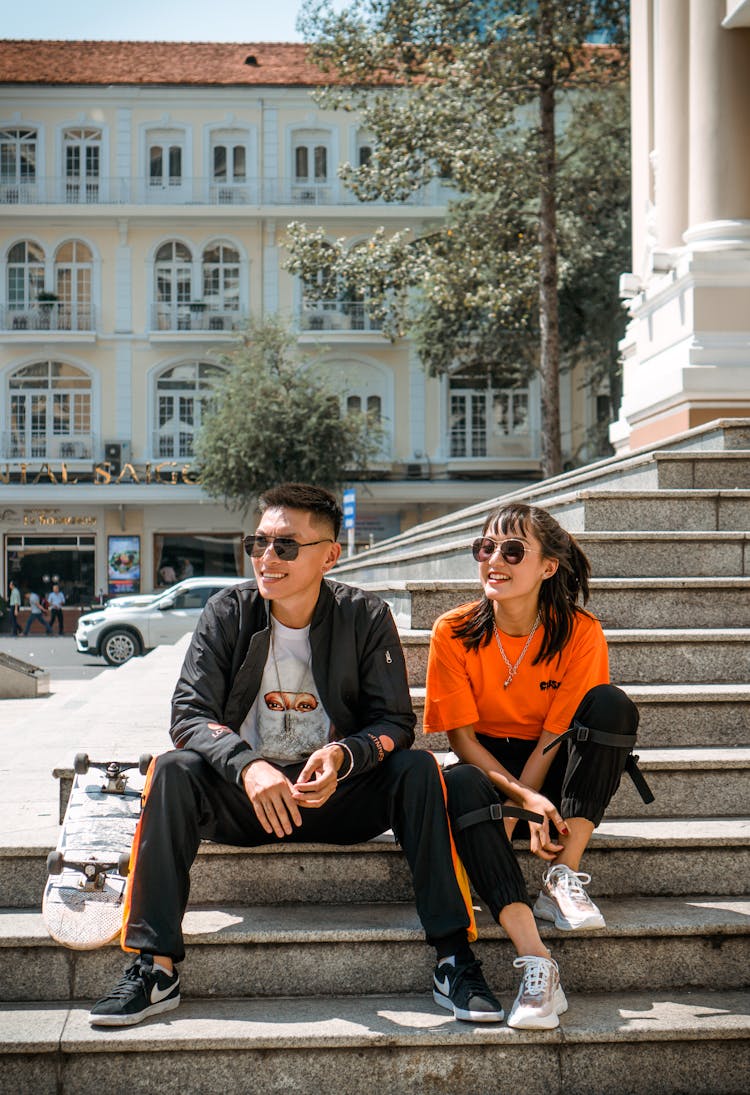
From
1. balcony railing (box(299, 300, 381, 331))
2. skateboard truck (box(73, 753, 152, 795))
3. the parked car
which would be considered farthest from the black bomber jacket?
balcony railing (box(299, 300, 381, 331))

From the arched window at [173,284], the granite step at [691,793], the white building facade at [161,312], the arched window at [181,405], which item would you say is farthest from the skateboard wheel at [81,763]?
the arched window at [173,284]

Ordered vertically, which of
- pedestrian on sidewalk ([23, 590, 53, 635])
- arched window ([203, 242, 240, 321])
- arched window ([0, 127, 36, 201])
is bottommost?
pedestrian on sidewalk ([23, 590, 53, 635])

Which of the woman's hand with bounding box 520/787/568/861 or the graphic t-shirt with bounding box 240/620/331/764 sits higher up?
the graphic t-shirt with bounding box 240/620/331/764

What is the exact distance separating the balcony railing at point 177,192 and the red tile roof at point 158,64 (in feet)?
9.85

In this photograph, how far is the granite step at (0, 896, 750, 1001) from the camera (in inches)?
131

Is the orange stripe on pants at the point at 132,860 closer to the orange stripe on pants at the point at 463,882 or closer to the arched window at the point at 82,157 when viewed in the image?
the orange stripe on pants at the point at 463,882

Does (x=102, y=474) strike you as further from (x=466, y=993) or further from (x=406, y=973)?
(x=466, y=993)

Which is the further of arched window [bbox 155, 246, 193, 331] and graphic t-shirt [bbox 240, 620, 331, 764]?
arched window [bbox 155, 246, 193, 331]

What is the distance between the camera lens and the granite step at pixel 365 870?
143 inches

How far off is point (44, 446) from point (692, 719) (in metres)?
32.7

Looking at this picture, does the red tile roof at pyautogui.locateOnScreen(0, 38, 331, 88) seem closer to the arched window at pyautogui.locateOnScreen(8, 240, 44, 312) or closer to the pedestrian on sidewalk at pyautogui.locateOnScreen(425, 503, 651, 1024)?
the arched window at pyautogui.locateOnScreen(8, 240, 44, 312)

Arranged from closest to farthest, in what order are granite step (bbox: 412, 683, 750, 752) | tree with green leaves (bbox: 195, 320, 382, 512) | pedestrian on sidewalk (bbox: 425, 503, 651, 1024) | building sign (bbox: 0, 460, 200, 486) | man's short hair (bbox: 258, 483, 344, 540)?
1. pedestrian on sidewalk (bbox: 425, 503, 651, 1024)
2. man's short hair (bbox: 258, 483, 344, 540)
3. granite step (bbox: 412, 683, 750, 752)
4. tree with green leaves (bbox: 195, 320, 382, 512)
5. building sign (bbox: 0, 460, 200, 486)

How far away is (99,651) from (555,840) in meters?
17.0

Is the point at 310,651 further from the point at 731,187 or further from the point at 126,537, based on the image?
the point at 126,537
